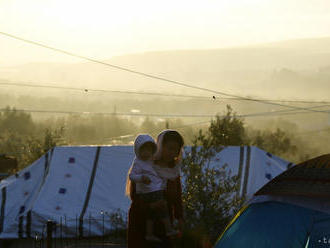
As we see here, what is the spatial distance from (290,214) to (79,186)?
8394 mm

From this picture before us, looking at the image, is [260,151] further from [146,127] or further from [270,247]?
[146,127]

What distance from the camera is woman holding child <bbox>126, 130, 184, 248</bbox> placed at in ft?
20.4

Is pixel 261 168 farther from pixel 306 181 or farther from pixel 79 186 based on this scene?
pixel 306 181

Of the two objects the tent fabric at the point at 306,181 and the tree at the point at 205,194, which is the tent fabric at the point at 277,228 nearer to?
the tent fabric at the point at 306,181

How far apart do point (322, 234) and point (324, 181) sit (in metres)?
0.54

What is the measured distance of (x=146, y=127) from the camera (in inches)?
4530

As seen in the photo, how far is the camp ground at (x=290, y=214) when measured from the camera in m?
7.20

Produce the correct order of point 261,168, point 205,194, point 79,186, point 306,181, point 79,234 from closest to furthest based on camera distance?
point 306,181 → point 205,194 → point 79,234 → point 79,186 → point 261,168

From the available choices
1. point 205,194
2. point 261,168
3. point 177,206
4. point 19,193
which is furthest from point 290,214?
point 19,193

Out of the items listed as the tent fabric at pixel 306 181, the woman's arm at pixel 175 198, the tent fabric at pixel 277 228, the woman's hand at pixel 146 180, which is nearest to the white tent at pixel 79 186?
the tent fabric at pixel 277 228

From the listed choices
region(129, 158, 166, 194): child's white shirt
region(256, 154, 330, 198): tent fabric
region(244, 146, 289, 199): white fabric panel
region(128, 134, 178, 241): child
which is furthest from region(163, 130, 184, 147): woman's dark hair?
region(244, 146, 289, 199): white fabric panel

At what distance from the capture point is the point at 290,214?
24.4ft

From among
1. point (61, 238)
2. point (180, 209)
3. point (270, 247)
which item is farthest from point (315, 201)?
point (61, 238)

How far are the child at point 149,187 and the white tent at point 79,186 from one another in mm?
8373
